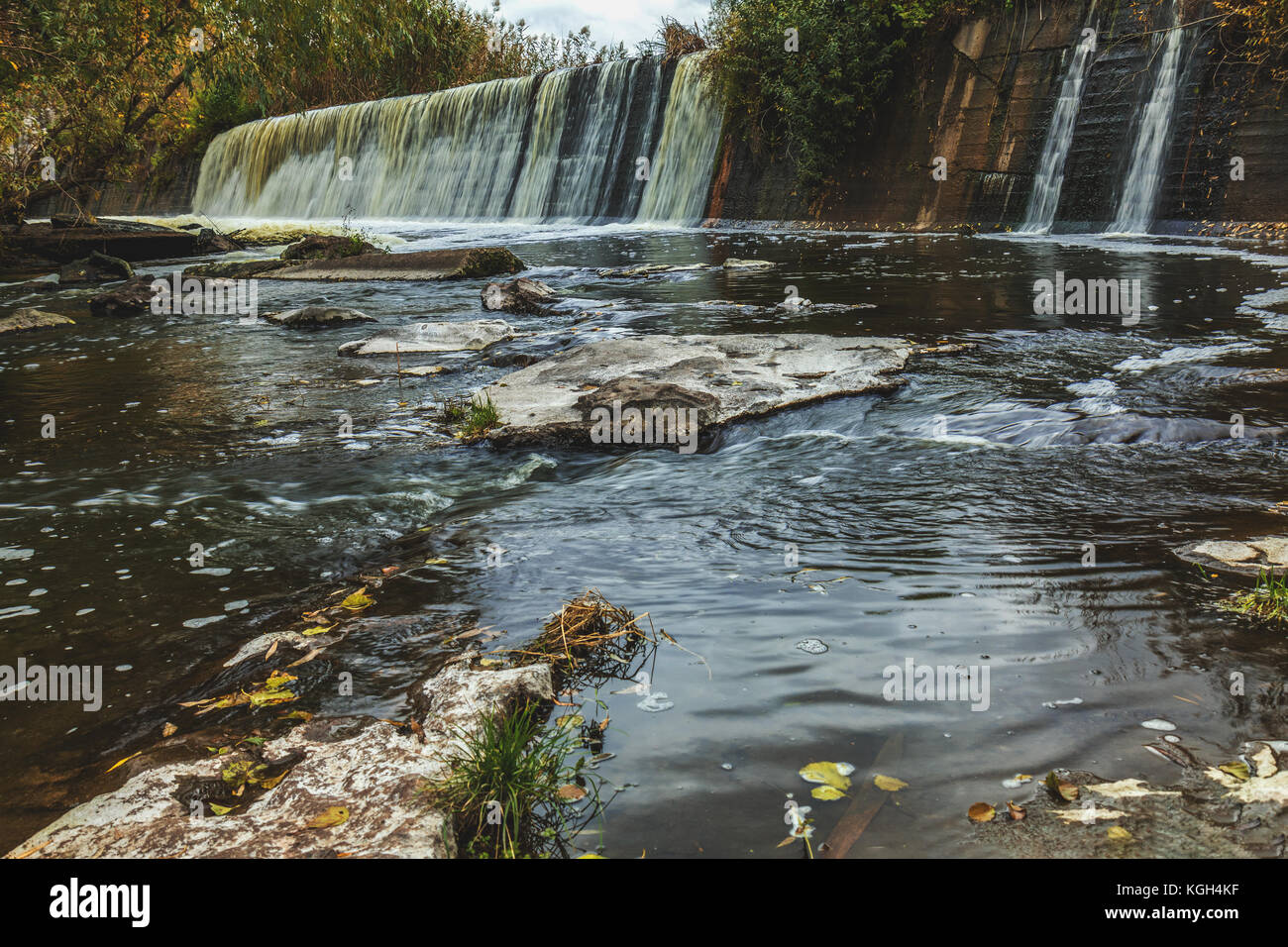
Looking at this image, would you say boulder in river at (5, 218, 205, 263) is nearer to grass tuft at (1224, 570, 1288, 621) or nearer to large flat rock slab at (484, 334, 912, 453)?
large flat rock slab at (484, 334, 912, 453)

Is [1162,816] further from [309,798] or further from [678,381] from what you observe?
[678,381]

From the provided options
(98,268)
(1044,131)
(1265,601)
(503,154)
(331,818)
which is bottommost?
(331,818)

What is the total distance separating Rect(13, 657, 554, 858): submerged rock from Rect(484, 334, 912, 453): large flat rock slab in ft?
8.96

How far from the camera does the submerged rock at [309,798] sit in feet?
6.25

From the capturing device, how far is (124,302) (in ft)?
38.7

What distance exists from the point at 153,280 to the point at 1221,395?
13568mm

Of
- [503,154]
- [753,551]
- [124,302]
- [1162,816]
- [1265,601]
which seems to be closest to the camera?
[1162,816]

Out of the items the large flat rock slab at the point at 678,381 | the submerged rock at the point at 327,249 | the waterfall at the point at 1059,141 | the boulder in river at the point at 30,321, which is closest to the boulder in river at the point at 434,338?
the large flat rock slab at the point at 678,381

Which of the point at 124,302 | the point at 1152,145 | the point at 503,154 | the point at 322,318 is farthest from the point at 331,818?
the point at 503,154

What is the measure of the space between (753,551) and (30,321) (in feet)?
35.3

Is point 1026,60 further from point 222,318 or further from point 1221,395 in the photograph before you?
point 222,318

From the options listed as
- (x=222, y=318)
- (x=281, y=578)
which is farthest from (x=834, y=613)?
(x=222, y=318)
